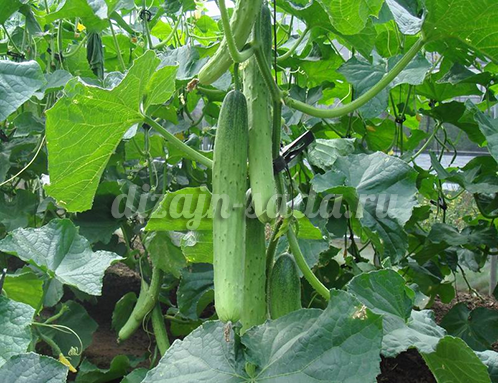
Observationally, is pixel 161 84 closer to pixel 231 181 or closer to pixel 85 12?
pixel 231 181

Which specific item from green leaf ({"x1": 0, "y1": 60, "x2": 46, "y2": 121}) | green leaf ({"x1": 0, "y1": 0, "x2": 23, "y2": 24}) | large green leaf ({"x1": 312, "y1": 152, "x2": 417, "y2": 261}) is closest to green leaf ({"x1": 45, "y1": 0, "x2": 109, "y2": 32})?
green leaf ({"x1": 0, "y1": 0, "x2": 23, "y2": 24})

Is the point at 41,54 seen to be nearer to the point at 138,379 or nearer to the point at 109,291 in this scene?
the point at 109,291

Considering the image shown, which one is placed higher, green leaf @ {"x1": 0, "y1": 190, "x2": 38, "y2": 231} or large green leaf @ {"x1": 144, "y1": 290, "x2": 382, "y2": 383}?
large green leaf @ {"x1": 144, "y1": 290, "x2": 382, "y2": 383}

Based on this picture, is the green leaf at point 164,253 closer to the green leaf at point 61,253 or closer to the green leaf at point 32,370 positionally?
the green leaf at point 61,253

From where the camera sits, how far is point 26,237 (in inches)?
53.3

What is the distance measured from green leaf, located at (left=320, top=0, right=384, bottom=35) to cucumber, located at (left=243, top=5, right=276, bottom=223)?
155 mm

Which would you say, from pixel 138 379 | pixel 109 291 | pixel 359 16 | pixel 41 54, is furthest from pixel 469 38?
pixel 109 291

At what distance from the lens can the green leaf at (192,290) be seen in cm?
173

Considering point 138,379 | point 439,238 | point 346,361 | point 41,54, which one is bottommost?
point 138,379

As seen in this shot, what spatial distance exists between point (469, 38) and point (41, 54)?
1.75 metres

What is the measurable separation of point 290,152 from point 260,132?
0.10 m

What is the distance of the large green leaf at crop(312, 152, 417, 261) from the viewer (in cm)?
134

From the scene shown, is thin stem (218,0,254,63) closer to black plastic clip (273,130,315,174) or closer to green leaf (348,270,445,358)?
black plastic clip (273,130,315,174)

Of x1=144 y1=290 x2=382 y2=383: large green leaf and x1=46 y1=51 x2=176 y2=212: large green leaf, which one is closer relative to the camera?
x1=144 y1=290 x2=382 y2=383: large green leaf
